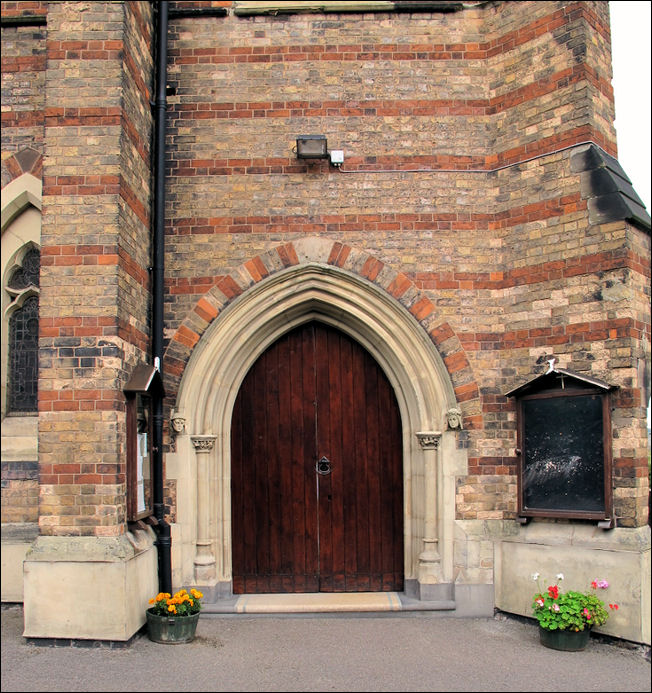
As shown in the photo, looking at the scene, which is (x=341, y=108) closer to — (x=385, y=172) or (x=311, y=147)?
(x=311, y=147)

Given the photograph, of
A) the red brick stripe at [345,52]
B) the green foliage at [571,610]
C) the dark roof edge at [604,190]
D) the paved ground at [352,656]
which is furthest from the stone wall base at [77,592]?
the dark roof edge at [604,190]

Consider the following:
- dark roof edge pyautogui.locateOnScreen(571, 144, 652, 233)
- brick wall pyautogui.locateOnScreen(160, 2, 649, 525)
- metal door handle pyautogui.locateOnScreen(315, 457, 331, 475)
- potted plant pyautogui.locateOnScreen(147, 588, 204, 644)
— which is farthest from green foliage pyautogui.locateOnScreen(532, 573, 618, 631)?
dark roof edge pyautogui.locateOnScreen(571, 144, 652, 233)

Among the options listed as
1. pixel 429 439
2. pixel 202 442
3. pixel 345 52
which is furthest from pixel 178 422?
pixel 345 52

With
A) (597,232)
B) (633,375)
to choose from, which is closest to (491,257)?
(597,232)

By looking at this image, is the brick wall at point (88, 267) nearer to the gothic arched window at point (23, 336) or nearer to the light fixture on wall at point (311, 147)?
→ the gothic arched window at point (23, 336)

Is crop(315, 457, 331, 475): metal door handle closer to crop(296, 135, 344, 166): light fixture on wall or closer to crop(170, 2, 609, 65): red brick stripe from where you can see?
crop(296, 135, 344, 166): light fixture on wall

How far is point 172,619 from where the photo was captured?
5707 mm

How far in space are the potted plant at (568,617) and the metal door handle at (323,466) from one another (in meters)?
2.34

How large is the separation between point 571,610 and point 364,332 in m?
3.08

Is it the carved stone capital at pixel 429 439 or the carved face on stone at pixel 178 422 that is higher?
the carved face on stone at pixel 178 422

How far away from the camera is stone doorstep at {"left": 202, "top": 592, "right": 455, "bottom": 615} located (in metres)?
6.54

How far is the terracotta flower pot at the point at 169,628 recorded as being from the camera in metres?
5.71

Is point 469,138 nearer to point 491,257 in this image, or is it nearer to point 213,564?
point 491,257

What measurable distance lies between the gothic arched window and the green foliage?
5.00m
